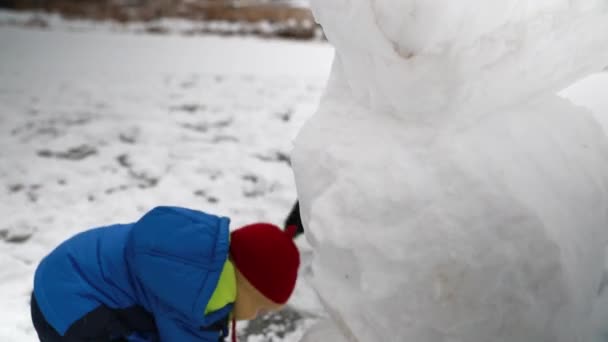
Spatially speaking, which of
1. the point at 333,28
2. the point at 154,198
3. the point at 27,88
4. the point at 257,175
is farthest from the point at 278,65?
the point at 333,28

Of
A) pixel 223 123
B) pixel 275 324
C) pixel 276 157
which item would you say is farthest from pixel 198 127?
pixel 275 324

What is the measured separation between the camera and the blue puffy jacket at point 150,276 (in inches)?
47.8

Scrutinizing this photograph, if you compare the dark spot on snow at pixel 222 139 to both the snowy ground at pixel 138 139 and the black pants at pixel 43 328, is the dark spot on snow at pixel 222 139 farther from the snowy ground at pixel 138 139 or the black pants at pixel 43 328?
the black pants at pixel 43 328

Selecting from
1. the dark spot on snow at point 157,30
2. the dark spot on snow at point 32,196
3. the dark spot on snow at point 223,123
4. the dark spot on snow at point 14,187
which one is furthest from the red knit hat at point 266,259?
the dark spot on snow at point 157,30

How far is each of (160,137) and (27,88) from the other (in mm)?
2074

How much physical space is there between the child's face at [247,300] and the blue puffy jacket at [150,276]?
4 centimetres

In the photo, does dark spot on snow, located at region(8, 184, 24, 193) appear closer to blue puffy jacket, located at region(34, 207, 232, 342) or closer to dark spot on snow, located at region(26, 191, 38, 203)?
dark spot on snow, located at region(26, 191, 38, 203)

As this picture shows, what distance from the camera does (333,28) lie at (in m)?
1.19

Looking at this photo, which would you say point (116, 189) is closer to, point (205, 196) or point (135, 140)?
point (205, 196)

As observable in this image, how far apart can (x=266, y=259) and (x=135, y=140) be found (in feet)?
8.46

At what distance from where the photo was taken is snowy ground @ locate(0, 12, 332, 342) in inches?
90.7

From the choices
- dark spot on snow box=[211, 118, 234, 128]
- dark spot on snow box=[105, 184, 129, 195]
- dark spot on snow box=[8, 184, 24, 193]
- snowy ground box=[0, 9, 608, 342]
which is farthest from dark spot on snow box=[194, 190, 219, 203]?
dark spot on snow box=[211, 118, 234, 128]

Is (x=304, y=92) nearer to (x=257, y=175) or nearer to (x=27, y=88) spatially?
(x=257, y=175)

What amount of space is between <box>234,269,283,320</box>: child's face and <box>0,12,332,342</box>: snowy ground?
15.1 inches
